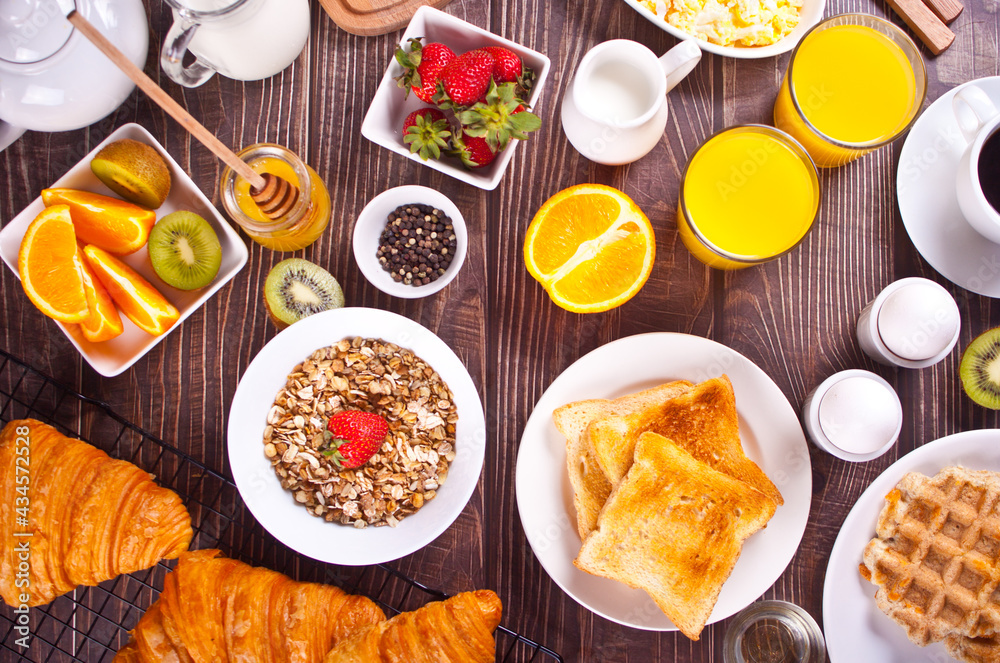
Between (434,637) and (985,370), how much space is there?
51.5 inches

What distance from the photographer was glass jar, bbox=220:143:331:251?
134cm

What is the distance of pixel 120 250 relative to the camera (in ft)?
4.55

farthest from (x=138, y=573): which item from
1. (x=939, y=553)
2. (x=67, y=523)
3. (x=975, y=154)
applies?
(x=975, y=154)

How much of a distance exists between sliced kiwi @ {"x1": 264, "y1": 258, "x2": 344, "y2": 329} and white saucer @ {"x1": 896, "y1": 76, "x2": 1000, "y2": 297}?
1.28 m

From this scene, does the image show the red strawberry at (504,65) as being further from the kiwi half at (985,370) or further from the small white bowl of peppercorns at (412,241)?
the kiwi half at (985,370)

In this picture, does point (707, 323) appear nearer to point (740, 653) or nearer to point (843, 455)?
point (843, 455)

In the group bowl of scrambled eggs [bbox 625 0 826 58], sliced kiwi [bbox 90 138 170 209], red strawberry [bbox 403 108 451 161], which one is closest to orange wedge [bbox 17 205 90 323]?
Result: sliced kiwi [bbox 90 138 170 209]

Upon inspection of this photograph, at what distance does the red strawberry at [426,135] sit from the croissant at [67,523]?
92 centimetres

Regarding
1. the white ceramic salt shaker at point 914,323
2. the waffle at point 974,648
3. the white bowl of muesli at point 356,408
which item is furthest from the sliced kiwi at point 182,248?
the waffle at point 974,648

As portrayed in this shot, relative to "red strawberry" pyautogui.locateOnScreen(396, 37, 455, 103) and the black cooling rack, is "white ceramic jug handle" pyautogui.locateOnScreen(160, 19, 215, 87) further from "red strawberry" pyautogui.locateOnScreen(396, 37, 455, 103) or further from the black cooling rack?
the black cooling rack

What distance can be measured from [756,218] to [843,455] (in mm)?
526

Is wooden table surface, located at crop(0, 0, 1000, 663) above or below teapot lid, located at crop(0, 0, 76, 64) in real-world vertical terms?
below

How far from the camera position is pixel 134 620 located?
1496 millimetres

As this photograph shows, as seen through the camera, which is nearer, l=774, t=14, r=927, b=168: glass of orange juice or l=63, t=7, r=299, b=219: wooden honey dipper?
l=63, t=7, r=299, b=219: wooden honey dipper
